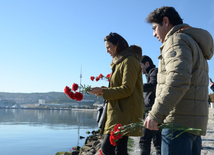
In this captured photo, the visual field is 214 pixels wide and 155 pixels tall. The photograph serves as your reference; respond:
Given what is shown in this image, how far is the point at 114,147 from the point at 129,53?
1.02 metres

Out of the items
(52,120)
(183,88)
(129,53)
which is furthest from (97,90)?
(52,120)

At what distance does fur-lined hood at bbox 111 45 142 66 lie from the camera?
2521 mm

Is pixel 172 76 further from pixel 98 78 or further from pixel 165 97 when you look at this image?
pixel 98 78

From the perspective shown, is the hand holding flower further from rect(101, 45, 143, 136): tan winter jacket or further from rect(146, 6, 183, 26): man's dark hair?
rect(146, 6, 183, 26): man's dark hair

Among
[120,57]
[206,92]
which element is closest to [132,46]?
[120,57]

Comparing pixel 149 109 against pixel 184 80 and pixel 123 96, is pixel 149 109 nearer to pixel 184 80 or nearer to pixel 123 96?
pixel 123 96

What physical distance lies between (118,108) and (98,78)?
4.43 feet

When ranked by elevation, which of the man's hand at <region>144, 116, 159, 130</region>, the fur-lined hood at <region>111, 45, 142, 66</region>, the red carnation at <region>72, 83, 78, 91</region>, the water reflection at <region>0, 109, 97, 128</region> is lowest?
the water reflection at <region>0, 109, 97, 128</region>

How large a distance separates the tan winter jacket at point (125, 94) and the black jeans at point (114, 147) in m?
0.11

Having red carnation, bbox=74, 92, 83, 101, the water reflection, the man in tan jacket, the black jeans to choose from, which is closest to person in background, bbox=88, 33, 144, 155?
the black jeans

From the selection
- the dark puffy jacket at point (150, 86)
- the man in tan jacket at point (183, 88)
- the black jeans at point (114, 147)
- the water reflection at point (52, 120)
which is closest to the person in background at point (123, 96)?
the black jeans at point (114, 147)

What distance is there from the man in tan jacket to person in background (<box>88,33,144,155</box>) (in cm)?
63

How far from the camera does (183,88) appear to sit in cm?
152

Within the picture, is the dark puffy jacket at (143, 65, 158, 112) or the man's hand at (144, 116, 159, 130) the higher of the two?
the dark puffy jacket at (143, 65, 158, 112)
